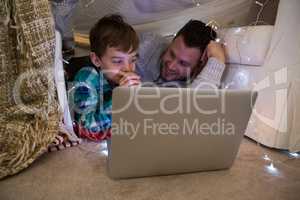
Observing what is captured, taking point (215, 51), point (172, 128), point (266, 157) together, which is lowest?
point (266, 157)

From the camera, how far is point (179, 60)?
47.8 inches

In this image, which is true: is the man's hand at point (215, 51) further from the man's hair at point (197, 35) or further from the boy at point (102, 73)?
the boy at point (102, 73)

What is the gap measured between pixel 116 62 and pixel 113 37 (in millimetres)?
90

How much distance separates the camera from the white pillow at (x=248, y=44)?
111 centimetres

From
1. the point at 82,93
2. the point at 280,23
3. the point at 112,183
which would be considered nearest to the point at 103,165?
the point at 112,183

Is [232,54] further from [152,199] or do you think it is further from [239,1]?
[152,199]

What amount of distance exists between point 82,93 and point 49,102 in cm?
19

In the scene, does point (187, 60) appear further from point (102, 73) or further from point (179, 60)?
point (102, 73)

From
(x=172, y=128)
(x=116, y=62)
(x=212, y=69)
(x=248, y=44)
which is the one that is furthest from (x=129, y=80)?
(x=248, y=44)

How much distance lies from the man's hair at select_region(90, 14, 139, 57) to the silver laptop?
40cm

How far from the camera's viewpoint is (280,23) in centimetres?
107

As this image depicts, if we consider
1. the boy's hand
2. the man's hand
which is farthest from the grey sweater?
the boy's hand

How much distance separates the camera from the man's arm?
1.16m

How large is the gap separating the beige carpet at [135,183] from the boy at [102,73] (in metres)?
0.14
